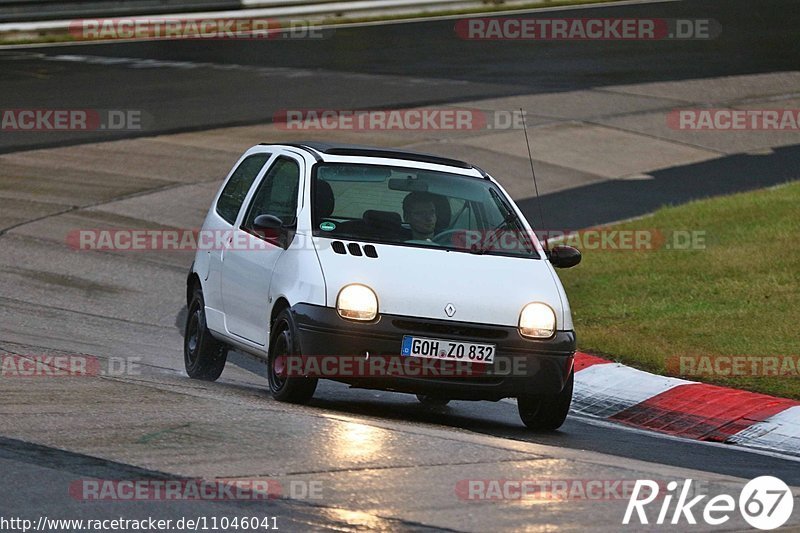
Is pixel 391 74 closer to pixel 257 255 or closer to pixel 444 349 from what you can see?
pixel 257 255

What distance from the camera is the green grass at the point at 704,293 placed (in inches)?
449

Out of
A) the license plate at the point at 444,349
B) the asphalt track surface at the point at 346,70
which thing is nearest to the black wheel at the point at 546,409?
the license plate at the point at 444,349

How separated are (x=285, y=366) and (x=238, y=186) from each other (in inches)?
85.5

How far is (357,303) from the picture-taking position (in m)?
8.43

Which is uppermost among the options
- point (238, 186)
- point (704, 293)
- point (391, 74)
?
point (238, 186)

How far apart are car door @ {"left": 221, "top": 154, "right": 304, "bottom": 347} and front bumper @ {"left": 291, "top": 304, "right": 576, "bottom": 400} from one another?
72 cm

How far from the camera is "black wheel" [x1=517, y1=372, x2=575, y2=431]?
8883 millimetres

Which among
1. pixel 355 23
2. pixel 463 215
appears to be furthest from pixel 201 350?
pixel 355 23

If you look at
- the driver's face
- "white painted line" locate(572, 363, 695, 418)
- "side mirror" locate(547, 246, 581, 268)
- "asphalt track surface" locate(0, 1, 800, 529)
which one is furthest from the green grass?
the driver's face

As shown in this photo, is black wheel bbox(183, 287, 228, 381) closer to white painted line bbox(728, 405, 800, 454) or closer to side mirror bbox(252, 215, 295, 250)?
side mirror bbox(252, 215, 295, 250)

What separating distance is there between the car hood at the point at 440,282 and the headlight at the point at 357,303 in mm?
33

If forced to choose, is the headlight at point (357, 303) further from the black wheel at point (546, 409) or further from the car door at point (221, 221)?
the car door at point (221, 221)

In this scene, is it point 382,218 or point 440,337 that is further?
point 382,218

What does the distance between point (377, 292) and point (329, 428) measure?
3.37ft
